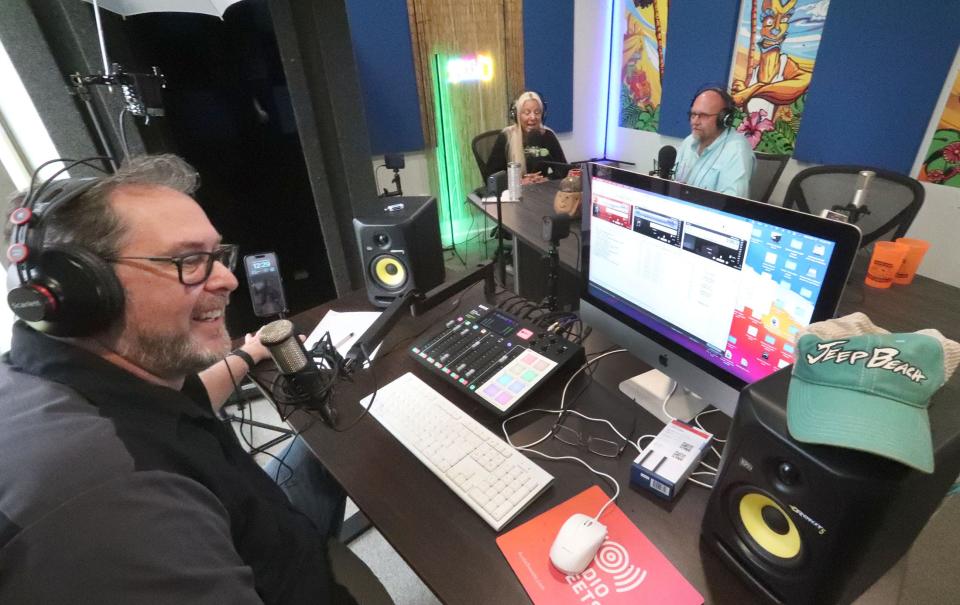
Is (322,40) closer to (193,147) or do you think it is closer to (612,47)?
(193,147)

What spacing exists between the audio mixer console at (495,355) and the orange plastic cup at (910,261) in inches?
50.8

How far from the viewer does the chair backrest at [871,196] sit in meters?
1.81

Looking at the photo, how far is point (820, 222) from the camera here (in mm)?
574

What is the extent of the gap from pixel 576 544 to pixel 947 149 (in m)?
3.23

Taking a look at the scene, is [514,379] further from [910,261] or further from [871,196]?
[871,196]

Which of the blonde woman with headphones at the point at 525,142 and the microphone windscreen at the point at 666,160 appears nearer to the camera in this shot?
the microphone windscreen at the point at 666,160

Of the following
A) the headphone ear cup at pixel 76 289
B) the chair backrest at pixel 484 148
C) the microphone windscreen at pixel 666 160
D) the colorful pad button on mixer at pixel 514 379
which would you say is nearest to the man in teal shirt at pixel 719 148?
the microphone windscreen at pixel 666 160

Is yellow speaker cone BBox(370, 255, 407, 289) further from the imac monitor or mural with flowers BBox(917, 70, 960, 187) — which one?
mural with flowers BBox(917, 70, 960, 187)

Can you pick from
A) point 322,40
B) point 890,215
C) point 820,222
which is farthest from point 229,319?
point 890,215

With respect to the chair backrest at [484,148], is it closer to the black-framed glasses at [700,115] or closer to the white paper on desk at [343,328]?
the black-framed glasses at [700,115]

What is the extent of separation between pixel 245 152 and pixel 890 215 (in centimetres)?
290

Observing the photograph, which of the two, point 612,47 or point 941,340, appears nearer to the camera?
point 941,340

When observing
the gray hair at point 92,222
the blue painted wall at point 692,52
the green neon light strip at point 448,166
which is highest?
the blue painted wall at point 692,52

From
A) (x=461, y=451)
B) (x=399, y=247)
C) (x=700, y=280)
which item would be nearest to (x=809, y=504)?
(x=700, y=280)
